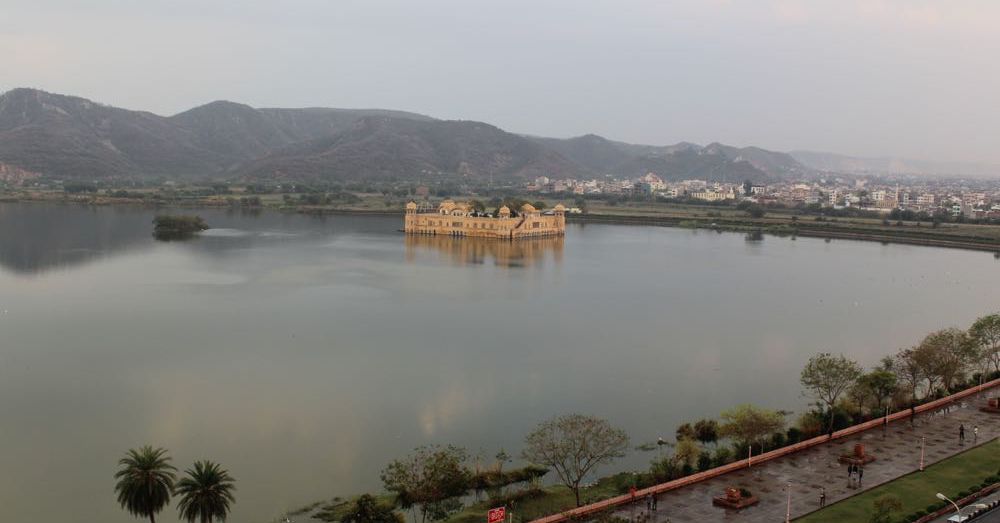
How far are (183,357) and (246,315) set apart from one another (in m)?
3.56

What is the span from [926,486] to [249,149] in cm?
11208

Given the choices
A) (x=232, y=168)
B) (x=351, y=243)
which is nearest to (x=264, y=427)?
(x=351, y=243)

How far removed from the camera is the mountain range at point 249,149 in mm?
80000

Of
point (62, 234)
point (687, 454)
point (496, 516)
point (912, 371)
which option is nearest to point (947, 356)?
point (912, 371)

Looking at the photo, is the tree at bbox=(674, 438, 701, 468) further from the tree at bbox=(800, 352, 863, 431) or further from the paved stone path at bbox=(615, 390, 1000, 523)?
the tree at bbox=(800, 352, 863, 431)

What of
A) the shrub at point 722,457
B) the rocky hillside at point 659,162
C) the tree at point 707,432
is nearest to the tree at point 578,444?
the shrub at point 722,457

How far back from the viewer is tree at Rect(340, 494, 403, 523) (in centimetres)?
688

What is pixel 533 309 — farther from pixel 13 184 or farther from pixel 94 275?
pixel 13 184

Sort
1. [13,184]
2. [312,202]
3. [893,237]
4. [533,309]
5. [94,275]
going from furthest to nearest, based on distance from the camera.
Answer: [13,184] < [312,202] < [893,237] < [94,275] < [533,309]

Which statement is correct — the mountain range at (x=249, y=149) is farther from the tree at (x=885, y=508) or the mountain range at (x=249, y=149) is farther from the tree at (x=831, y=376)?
the tree at (x=885, y=508)

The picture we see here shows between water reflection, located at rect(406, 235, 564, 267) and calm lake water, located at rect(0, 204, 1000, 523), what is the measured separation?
321mm

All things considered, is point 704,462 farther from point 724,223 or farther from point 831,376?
point 724,223

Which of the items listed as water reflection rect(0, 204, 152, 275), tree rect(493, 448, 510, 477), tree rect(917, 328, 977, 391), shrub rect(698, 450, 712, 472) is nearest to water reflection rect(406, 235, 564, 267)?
water reflection rect(0, 204, 152, 275)

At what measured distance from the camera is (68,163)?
7644 cm
